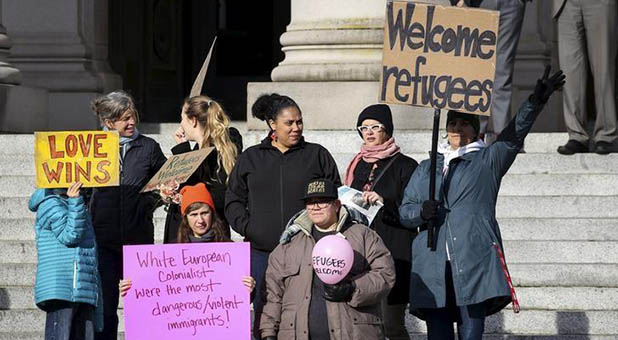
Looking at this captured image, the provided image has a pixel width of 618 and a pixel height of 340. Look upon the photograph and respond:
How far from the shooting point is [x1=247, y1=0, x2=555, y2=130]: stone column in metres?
13.9

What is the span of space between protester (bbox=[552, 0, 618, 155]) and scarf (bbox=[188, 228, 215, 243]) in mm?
4751

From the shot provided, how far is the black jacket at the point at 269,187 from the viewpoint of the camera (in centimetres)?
909

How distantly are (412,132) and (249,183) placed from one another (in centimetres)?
439

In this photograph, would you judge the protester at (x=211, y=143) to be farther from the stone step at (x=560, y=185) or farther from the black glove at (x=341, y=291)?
the stone step at (x=560, y=185)

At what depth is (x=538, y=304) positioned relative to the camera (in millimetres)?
10727

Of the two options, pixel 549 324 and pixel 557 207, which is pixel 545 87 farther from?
pixel 557 207

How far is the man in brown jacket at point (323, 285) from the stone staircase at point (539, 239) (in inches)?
88.8

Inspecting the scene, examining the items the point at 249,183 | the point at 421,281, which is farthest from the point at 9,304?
the point at 421,281

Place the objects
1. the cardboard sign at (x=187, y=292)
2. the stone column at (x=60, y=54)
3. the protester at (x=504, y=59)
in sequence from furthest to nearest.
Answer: the stone column at (x=60, y=54) → the protester at (x=504, y=59) → the cardboard sign at (x=187, y=292)

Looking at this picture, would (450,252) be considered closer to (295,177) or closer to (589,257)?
(295,177)

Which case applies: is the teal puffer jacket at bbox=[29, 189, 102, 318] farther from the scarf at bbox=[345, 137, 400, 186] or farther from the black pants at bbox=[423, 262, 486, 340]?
the black pants at bbox=[423, 262, 486, 340]

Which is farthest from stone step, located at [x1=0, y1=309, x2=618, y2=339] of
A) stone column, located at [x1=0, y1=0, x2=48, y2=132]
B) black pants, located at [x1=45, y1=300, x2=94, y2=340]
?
stone column, located at [x1=0, y1=0, x2=48, y2=132]

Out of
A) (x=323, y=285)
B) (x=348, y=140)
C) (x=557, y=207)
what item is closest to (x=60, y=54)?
(x=348, y=140)

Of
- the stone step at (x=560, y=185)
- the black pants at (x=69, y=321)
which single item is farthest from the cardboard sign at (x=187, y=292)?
the stone step at (x=560, y=185)
